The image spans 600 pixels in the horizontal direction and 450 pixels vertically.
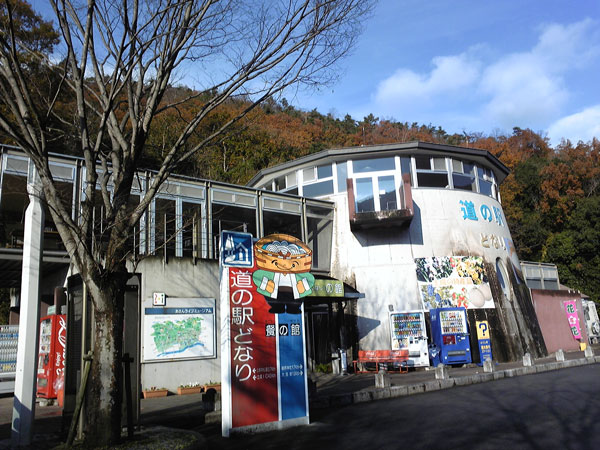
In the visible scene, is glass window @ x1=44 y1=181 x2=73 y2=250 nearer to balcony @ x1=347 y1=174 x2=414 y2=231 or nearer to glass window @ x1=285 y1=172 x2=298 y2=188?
glass window @ x1=285 y1=172 x2=298 y2=188

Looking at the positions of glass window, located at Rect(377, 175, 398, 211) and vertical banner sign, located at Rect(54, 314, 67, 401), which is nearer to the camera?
vertical banner sign, located at Rect(54, 314, 67, 401)

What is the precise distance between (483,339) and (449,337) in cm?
160

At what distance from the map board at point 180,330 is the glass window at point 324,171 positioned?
9056 millimetres

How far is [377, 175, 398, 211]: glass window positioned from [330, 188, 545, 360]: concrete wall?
986mm

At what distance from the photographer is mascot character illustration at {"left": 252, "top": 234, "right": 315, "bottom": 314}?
8727 millimetres

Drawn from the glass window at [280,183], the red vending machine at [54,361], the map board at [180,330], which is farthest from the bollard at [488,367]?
the glass window at [280,183]

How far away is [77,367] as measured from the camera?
26.5ft

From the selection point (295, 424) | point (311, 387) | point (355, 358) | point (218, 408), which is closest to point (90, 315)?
point (218, 408)

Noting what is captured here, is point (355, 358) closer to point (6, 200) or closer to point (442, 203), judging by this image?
point (442, 203)

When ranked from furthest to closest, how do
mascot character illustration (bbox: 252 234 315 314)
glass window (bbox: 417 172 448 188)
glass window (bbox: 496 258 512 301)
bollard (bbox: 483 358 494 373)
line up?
glass window (bbox: 417 172 448 188)
glass window (bbox: 496 258 512 301)
bollard (bbox: 483 358 494 373)
mascot character illustration (bbox: 252 234 315 314)

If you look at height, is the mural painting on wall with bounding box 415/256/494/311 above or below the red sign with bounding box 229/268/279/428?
above

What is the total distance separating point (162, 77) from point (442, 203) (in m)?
16.1

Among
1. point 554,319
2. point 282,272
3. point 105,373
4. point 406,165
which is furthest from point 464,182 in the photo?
point 105,373

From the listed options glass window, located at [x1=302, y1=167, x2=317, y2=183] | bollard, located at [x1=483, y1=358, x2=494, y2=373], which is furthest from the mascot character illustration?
glass window, located at [x1=302, y1=167, x2=317, y2=183]
